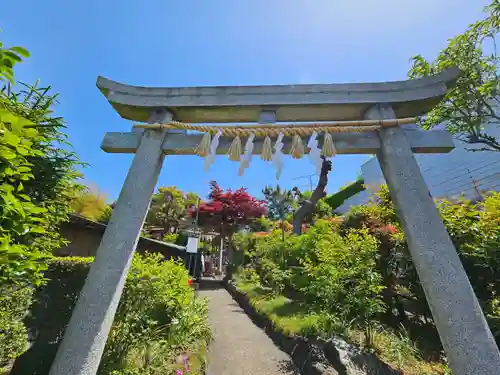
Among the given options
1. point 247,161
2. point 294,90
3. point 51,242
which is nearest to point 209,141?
point 247,161

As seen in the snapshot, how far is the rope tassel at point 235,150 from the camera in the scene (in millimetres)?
2373

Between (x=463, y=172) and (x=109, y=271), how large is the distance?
→ 12834 millimetres

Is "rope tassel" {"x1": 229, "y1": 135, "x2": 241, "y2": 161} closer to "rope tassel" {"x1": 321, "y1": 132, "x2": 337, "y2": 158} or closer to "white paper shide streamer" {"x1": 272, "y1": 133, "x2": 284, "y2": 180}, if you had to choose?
"white paper shide streamer" {"x1": 272, "y1": 133, "x2": 284, "y2": 180}

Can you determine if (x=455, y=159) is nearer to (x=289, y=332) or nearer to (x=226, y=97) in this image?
(x=289, y=332)

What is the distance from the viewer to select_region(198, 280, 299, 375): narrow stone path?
13.0 feet

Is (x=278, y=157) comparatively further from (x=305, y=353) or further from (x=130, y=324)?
(x=305, y=353)

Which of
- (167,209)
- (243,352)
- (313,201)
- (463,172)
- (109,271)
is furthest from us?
(167,209)

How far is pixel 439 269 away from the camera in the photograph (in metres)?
1.84

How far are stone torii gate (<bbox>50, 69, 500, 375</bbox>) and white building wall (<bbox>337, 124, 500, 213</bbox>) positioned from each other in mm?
6787

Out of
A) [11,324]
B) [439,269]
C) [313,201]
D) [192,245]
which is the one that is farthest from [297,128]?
Result: [192,245]

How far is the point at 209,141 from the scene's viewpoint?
242cm

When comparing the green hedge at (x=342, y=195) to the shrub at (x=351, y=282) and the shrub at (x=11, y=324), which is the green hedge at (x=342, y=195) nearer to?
the shrub at (x=351, y=282)

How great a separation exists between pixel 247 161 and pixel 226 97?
0.80 m

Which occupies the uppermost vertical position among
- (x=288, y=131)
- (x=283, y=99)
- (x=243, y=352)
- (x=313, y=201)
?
(x=313, y=201)
